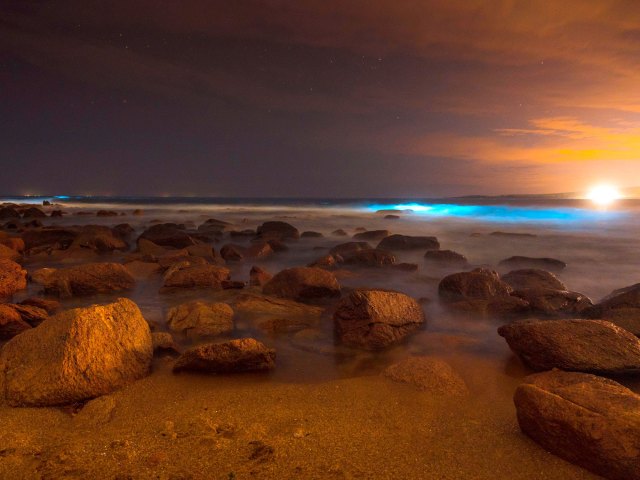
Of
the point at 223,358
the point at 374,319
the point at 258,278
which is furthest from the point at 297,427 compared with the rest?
the point at 258,278

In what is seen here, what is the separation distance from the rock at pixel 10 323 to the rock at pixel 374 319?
149 inches

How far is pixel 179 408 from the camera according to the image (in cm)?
321

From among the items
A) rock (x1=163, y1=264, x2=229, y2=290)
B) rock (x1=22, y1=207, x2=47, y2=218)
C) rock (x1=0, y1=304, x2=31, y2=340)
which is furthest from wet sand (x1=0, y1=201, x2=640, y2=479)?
rock (x1=22, y1=207, x2=47, y2=218)

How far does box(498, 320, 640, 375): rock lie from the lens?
3.77 metres

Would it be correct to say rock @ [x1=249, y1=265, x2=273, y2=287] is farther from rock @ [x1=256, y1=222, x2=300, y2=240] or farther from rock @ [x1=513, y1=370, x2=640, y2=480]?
rock @ [x1=256, y1=222, x2=300, y2=240]

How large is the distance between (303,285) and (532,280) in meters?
4.65

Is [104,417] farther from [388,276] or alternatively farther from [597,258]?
[597,258]

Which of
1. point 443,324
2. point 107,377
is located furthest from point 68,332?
point 443,324

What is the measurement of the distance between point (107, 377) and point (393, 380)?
99.7 inches

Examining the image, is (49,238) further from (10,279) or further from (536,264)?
(536,264)

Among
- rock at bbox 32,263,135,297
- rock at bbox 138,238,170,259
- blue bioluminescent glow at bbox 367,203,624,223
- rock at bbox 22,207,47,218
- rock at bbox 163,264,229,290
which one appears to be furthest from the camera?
blue bioluminescent glow at bbox 367,203,624,223

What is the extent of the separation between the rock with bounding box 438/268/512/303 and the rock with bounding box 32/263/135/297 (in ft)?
19.7

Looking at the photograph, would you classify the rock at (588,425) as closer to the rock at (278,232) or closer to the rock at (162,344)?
the rock at (162,344)

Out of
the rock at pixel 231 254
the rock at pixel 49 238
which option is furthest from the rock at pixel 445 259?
the rock at pixel 49 238
